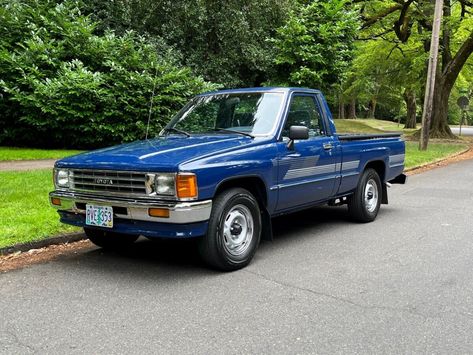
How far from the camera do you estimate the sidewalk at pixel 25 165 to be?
1127 centimetres

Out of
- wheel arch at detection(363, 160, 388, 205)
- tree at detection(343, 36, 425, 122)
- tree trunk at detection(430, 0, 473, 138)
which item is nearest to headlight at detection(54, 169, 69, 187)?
wheel arch at detection(363, 160, 388, 205)

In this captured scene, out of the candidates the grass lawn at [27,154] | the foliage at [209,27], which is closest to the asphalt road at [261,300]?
the grass lawn at [27,154]

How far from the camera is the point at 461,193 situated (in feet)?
33.8

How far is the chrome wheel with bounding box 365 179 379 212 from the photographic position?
7565mm

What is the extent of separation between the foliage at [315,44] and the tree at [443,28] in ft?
22.9

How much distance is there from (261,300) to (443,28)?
2294cm

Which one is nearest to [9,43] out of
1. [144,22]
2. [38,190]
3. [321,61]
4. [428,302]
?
[144,22]

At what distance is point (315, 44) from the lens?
17656mm

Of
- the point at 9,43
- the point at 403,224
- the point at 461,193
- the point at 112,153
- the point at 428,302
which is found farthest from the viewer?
the point at 9,43

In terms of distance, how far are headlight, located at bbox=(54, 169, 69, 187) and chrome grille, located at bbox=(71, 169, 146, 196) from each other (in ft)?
0.36

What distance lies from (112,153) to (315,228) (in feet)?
10.6

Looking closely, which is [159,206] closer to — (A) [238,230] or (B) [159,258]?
(A) [238,230]

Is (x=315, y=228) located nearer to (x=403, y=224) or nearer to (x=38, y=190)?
(x=403, y=224)

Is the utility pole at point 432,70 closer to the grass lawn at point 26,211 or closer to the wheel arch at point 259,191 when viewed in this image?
the grass lawn at point 26,211
